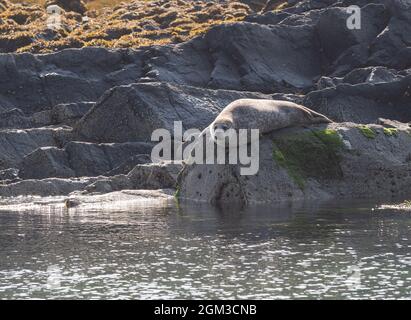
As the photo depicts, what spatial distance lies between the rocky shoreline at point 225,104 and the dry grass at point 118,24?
47.6 ft

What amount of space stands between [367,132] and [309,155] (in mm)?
3791

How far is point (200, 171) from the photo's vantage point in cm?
4275

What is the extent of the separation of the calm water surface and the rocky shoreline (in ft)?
20.0

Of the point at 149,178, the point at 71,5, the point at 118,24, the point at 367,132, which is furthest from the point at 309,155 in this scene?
the point at 71,5

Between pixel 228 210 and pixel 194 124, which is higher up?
pixel 194 124

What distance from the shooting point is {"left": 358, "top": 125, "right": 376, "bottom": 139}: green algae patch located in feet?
149

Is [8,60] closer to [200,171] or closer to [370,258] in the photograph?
[200,171]

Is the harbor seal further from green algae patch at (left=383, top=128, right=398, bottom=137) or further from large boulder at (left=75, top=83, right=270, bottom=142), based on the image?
large boulder at (left=75, top=83, right=270, bottom=142)

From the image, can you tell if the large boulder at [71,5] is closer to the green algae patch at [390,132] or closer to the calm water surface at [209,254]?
the green algae patch at [390,132]

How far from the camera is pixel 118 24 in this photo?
10606cm

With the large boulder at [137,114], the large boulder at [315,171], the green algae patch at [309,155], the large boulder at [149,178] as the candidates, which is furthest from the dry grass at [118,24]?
the green algae patch at [309,155]

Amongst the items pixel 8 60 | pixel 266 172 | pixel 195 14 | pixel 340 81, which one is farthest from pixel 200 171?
pixel 195 14
